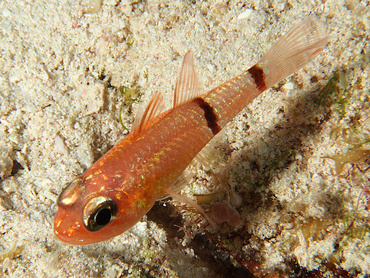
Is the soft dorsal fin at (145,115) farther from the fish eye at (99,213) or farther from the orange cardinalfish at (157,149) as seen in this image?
the fish eye at (99,213)

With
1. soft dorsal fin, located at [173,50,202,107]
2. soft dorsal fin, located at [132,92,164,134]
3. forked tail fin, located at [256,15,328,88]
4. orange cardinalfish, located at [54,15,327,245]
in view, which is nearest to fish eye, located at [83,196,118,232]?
orange cardinalfish, located at [54,15,327,245]

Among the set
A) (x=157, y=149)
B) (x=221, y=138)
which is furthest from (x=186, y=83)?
(x=221, y=138)

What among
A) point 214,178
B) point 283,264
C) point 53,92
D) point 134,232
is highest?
point 53,92

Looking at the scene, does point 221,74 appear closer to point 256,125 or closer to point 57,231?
point 256,125

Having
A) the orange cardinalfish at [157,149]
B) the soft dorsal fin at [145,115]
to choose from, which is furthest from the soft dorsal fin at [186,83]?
the soft dorsal fin at [145,115]

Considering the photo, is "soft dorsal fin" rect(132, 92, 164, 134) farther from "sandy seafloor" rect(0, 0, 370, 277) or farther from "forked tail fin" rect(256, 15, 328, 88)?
"forked tail fin" rect(256, 15, 328, 88)

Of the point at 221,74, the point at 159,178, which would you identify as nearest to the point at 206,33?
the point at 221,74
